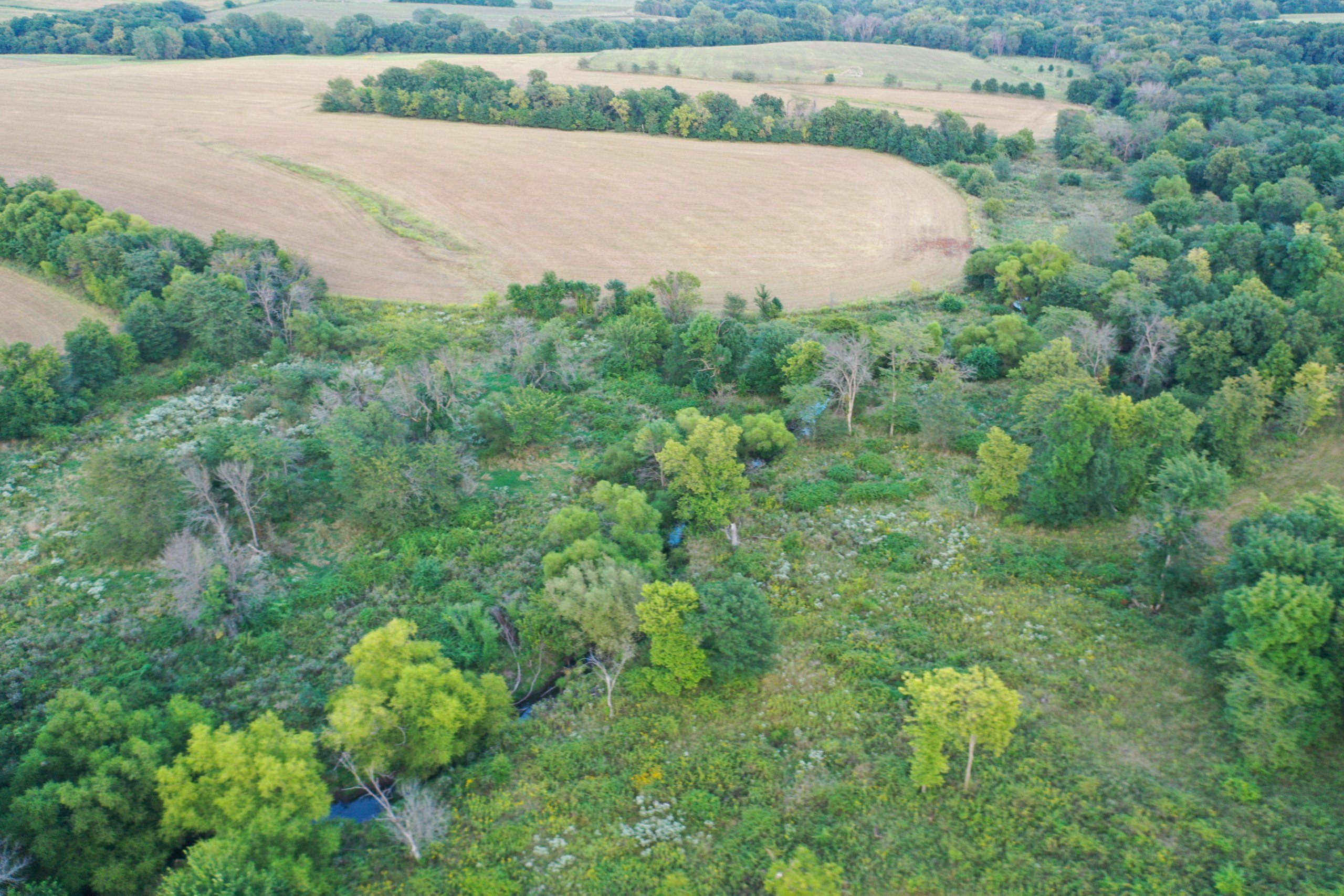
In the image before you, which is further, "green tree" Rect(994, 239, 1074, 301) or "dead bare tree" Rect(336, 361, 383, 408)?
"green tree" Rect(994, 239, 1074, 301)

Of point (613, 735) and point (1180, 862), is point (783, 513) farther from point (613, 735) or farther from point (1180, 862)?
point (1180, 862)

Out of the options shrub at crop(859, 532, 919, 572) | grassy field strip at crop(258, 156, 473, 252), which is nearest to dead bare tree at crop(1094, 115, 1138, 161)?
grassy field strip at crop(258, 156, 473, 252)

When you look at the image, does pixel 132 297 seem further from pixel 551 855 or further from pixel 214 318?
pixel 551 855

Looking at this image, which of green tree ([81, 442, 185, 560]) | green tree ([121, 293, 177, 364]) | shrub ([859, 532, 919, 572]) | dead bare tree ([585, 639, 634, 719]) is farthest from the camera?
green tree ([121, 293, 177, 364])

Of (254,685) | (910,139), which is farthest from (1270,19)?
(254,685)

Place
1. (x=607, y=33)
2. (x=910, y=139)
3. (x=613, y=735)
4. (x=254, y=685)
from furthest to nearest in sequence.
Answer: (x=607, y=33) < (x=910, y=139) < (x=254, y=685) < (x=613, y=735)

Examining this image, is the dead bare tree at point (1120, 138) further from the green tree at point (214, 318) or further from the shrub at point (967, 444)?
the green tree at point (214, 318)

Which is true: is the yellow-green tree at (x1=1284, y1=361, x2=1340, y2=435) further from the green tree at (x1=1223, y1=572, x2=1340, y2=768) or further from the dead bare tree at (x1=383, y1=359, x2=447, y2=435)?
the dead bare tree at (x1=383, y1=359, x2=447, y2=435)
